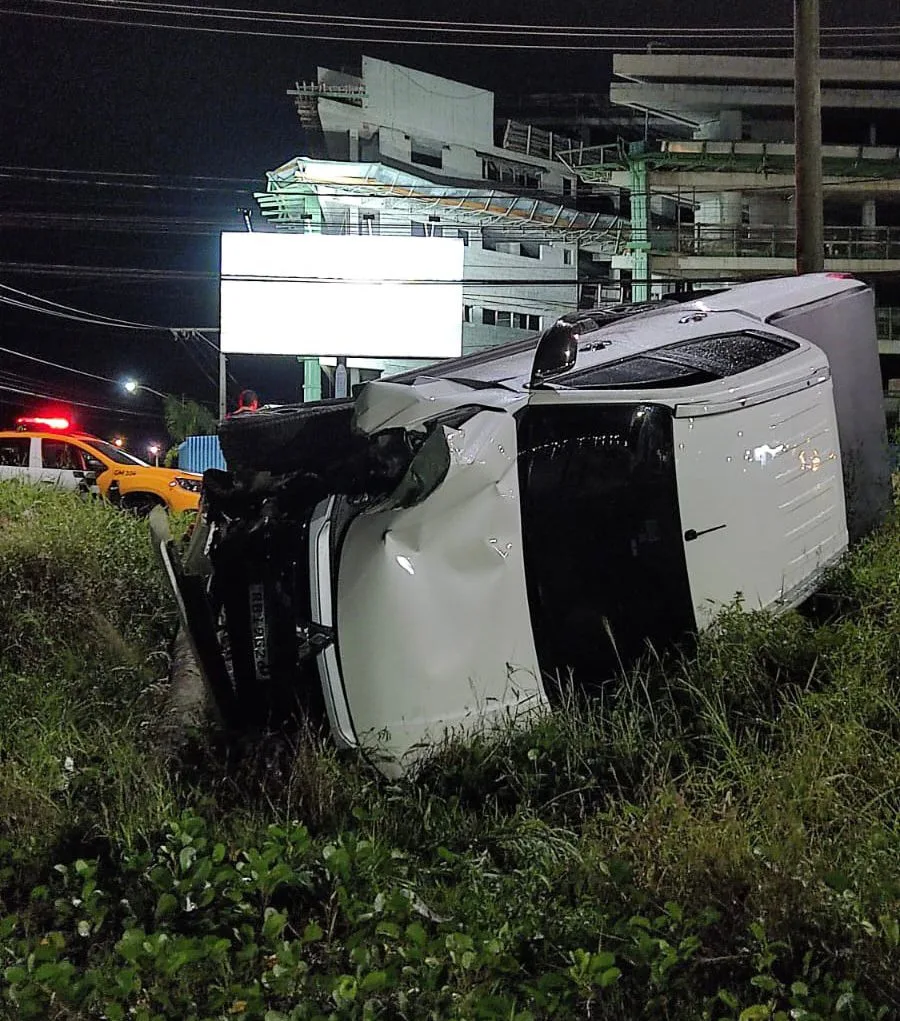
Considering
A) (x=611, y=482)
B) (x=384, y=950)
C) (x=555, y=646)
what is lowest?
(x=384, y=950)

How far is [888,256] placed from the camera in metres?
23.2

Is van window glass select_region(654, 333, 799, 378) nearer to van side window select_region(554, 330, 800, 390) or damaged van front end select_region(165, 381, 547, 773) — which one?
van side window select_region(554, 330, 800, 390)

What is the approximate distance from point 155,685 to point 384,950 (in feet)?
9.10

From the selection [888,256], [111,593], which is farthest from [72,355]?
[111,593]

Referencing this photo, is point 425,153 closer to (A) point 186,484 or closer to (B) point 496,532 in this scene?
(A) point 186,484

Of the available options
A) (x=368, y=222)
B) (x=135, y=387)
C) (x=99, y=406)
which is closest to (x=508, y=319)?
(x=368, y=222)

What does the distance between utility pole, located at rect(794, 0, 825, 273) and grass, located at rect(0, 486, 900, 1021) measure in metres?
4.49

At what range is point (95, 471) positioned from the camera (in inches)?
484

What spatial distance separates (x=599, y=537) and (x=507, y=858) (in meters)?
1.45

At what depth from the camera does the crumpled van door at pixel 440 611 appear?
3383 mm

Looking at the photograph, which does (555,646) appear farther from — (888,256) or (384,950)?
(888,256)

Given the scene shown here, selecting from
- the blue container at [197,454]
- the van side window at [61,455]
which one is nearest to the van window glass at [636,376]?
the van side window at [61,455]

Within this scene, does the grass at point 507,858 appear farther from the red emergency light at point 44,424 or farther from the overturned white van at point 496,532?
the red emergency light at point 44,424

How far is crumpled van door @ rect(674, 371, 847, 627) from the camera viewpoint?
4.13 meters
